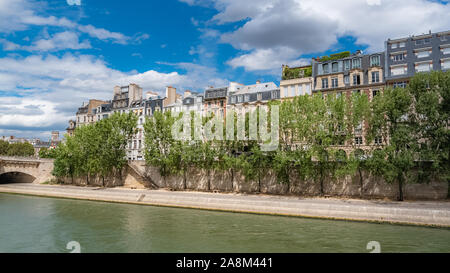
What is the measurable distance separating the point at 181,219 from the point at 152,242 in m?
6.70

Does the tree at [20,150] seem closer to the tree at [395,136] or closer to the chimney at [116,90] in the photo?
the chimney at [116,90]

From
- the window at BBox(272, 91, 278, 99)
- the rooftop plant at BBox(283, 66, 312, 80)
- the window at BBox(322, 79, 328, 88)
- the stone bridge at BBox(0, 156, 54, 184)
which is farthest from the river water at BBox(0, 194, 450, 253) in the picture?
the stone bridge at BBox(0, 156, 54, 184)

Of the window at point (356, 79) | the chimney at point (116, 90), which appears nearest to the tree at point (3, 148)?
the chimney at point (116, 90)

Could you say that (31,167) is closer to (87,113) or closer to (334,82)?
(87,113)

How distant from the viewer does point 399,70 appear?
35875 millimetres

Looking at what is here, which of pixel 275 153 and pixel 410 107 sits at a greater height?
pixel 410 107

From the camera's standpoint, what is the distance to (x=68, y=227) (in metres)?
20.5


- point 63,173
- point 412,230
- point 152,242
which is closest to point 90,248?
point 152,242

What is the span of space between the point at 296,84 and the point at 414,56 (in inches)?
516

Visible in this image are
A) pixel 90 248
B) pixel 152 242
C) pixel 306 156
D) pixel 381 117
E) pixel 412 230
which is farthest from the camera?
pixel 306 156

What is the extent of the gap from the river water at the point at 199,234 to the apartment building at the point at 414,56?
21097 millimetres

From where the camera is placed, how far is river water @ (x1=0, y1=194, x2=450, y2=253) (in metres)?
15.6

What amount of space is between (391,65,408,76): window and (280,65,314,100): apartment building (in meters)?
8.94
